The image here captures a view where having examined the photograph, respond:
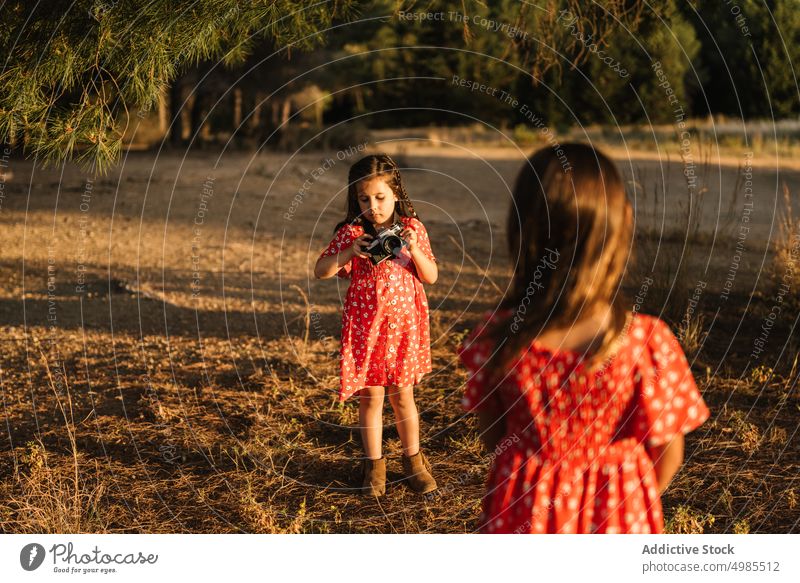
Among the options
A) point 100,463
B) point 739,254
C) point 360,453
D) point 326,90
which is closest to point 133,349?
point 100,463

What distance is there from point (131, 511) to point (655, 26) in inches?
166

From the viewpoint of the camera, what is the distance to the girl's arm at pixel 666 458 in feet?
6.77

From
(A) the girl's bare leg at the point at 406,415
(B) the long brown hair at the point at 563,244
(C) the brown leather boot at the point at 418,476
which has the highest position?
(B) the long brown hair at the point at 563,244

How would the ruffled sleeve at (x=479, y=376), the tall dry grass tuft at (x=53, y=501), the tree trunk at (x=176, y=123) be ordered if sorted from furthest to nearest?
the tree trunk at (x=176, y=123)
the tall dry grass tuft at (x=53, y=501)
the ruffled sleeve at (x=479, y=376)

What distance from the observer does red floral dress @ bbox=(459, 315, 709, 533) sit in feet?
6.54

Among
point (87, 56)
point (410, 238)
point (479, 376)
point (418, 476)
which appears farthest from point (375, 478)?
point (87, 56)

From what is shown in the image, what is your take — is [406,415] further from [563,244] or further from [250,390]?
[563,244]

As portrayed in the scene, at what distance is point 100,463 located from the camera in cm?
384

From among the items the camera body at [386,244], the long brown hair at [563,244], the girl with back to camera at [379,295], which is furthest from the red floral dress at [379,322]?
the long brown hair at [563,244]

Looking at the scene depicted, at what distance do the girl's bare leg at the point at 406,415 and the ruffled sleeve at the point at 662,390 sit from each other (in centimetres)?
153

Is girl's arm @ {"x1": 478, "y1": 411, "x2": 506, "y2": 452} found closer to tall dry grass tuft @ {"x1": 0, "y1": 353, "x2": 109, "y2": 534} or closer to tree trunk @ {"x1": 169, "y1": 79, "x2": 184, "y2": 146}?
tall dry grass tuft @ {"x1": 0, "y1": 353, "x2": 109, "y2": 534}

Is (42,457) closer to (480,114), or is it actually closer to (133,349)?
(133,349)

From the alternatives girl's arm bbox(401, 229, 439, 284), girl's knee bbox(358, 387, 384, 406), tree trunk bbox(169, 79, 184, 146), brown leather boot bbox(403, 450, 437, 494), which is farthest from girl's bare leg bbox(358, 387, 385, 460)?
tree trunk bbox(169, 79, 184, 146)

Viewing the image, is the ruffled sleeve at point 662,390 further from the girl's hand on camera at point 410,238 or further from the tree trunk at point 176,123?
the tree trunk at point 176,123
